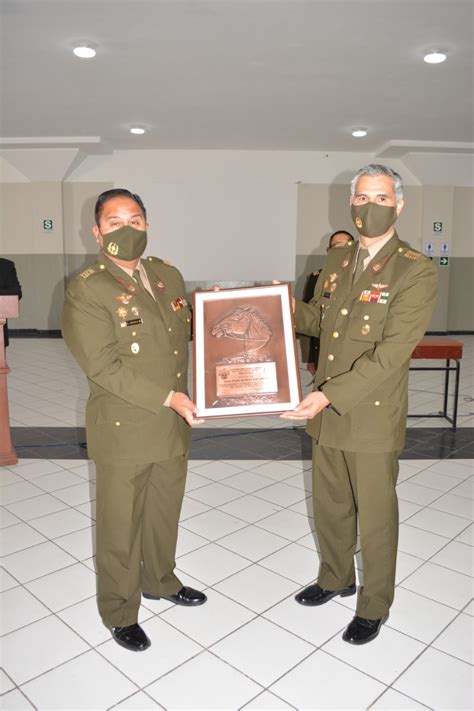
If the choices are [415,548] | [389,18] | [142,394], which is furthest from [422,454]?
[389,18]

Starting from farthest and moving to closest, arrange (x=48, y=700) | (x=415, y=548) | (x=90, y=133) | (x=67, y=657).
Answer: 1. (x=90, y=133)
2. (x=415, y=548)
3. (x=67, y=657)
4. (x=48, y=700)

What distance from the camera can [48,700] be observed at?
194 centimetres

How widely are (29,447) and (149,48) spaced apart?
383 cm

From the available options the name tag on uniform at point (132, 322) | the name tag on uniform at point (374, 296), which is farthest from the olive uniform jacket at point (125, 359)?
the name tag on uniform at point (374, 296)

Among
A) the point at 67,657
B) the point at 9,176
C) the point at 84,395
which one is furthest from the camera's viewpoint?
the point at 9,176

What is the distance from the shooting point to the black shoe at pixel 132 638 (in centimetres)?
217

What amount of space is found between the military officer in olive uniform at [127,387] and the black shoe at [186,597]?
0.28 metres

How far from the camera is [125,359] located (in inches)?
81.6

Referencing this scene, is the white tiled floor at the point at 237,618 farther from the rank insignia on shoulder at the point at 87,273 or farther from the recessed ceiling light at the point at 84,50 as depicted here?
the recessed ceiling light at the point at 84,50

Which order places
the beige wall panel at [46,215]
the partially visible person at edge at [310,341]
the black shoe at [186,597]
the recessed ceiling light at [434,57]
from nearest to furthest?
the black shoe at [186,597] → the partially visible person at edge at [310,341] → the recessed ceiling light at [434,57] → the beige wall panel at [46,215]

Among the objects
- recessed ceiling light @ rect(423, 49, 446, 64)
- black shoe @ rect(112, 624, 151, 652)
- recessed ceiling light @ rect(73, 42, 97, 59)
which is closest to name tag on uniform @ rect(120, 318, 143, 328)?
black shoe @ rect(112, 624, 151, 652)

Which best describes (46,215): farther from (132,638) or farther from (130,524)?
(132,638)

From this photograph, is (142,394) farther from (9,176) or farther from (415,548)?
(9,176)

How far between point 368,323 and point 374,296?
0.10m
